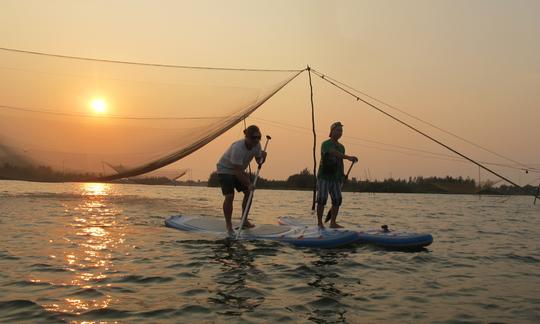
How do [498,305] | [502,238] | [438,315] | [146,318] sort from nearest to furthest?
[146,318], [438,315], [498,305], [502,238]

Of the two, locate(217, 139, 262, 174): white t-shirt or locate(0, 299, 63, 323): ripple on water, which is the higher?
locate(217, 139, 262, 174): white t-shirt

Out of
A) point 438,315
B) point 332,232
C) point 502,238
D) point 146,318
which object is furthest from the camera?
point 502,238

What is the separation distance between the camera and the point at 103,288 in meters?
5.23

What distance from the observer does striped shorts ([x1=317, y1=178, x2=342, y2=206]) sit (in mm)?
9641

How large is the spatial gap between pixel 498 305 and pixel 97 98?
13162 mm

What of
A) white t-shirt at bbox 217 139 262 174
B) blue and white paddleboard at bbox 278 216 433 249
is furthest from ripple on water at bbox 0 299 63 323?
blue and white paddleboard at bbox 278 216 433 249

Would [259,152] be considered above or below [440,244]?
above

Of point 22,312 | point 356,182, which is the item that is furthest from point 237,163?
point 356,182

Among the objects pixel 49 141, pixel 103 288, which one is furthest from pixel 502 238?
pixel 49 141

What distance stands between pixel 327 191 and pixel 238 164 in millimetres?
1887

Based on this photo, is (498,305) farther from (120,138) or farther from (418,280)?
(120,138)

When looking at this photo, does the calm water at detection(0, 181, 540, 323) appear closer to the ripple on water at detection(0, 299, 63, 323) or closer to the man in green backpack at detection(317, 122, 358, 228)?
the ripple on water at detection(0, 299, 63, 323)

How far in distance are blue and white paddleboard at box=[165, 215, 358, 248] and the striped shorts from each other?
606mm

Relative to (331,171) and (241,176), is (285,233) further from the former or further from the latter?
(331,171)
